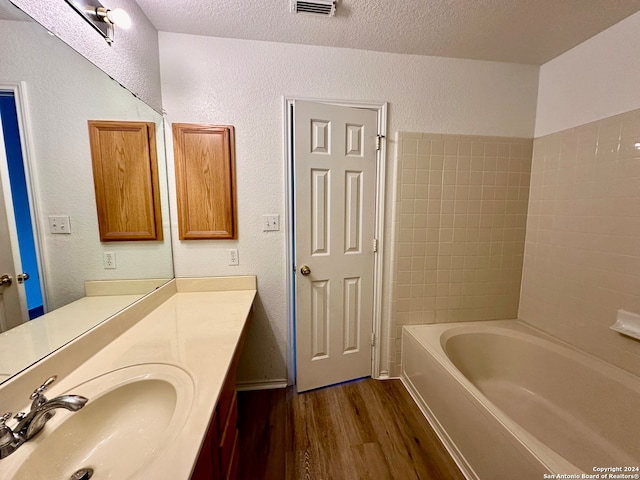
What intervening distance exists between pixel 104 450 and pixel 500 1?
232cm

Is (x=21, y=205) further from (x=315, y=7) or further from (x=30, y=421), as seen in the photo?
(x=315, y=7)

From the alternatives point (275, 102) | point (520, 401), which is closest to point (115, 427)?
point (275, 102)

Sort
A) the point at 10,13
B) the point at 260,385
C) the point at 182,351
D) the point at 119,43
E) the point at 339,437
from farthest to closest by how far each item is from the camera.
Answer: the point at 260,385 < the point at 339,437 < the point at 119,43 < the point at 182,351 < the point at 10,13

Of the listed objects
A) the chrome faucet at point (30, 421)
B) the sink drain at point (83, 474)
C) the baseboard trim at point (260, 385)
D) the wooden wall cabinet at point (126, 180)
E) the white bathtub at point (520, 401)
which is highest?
the wooden wall cabinet at point (126, 180)

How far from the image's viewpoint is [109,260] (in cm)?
113

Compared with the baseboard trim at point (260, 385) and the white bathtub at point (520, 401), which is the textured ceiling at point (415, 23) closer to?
the white bathtub at point (520, 401)

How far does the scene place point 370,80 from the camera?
1574 millimetres

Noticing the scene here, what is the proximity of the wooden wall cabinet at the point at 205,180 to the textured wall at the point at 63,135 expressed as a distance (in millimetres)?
337

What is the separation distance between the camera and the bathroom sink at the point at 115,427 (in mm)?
555

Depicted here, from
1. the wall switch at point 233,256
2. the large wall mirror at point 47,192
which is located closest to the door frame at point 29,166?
the large wall mirror at point 47,192

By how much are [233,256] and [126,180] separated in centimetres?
70

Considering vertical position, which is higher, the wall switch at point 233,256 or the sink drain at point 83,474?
the wall switch at point 233,256

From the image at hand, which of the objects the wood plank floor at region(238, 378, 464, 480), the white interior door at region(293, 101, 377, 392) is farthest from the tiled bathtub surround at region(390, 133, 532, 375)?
the wood plank floor at region(238, 378, 464, 480)

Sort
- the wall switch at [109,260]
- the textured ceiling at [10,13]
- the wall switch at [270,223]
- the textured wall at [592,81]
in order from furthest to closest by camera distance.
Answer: the wall switch at [270,223] → the textured wall at [592,81] → the wall switch at [109,260] → the textured ceiling at [10,13]
